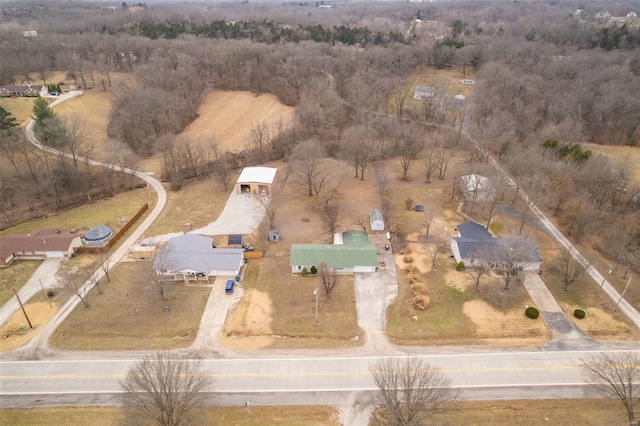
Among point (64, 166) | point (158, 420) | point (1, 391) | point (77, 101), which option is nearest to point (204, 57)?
point (77, 101)

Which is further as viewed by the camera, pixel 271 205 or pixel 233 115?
pixel 233 115

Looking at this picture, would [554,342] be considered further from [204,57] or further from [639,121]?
[204,57]

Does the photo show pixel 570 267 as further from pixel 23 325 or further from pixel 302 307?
pixel 23 325

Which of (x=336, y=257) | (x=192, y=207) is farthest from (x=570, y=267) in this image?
(x=192, y=207)

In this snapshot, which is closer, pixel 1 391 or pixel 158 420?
pixel 158 420

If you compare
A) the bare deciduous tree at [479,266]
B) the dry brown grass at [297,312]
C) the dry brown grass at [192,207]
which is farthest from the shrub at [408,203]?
the dry brown grass at [192,207]
